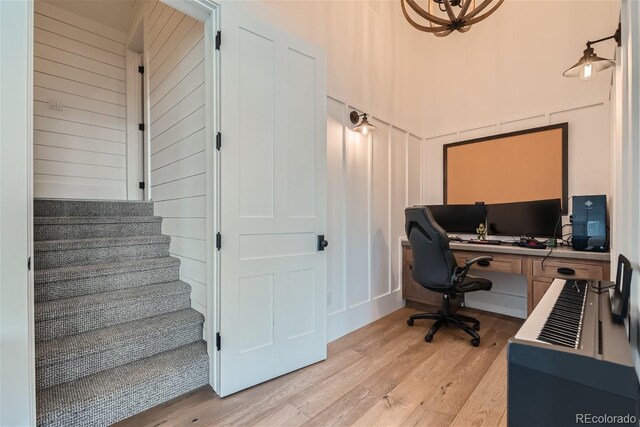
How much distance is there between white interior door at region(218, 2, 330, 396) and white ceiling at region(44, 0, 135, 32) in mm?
2495

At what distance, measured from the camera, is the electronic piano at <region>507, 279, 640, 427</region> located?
0.60m

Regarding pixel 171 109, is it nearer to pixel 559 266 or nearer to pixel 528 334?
pixel 528 334

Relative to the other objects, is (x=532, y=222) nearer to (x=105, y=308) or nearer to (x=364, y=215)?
(x=364, y=215)

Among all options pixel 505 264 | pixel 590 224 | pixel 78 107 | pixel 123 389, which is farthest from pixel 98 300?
pixel 590 224

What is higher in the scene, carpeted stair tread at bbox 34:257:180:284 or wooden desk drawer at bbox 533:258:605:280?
carpeted stair tread at bbox 34:257:180:284

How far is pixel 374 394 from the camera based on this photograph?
69.9 inches

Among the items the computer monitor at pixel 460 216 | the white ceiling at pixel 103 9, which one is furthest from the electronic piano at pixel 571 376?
the white ceiling at pixel 103 9

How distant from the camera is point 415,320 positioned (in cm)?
298

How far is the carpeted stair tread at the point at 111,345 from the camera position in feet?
4.98

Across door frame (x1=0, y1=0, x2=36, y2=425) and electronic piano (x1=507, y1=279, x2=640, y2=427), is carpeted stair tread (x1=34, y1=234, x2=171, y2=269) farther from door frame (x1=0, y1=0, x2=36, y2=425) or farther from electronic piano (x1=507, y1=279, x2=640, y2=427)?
electronic piano (x1=507, y1=279, x2=640, y2=427)

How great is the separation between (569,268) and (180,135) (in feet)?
10.8

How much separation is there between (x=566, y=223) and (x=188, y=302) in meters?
3.45

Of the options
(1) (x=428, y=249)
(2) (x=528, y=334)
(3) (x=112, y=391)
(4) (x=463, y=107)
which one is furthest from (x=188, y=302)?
(4) (x=463, y=107)

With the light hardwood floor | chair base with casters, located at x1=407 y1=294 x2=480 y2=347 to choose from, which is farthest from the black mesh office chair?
the light hardwood floor
